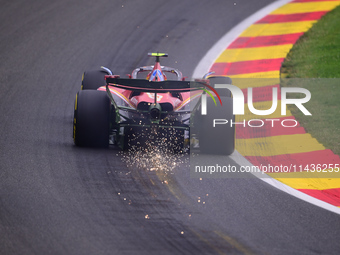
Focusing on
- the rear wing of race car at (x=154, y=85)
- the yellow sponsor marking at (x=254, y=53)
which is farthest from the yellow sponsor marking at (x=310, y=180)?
the yellow sponsor marking at (x=254, y=53)

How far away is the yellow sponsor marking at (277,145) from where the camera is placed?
10.1 metres

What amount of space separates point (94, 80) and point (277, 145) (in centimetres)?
328

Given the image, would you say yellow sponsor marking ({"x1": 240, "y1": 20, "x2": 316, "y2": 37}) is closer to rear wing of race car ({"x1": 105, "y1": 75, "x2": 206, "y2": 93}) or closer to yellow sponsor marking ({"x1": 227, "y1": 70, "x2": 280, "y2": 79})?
yellow sponsor marking ({"x1": 227, "y1": 70, "x2": 280, "y2": 79})

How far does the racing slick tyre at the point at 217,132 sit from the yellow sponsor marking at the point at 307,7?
9345 millimetres

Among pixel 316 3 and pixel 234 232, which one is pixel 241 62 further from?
pixel 234 232

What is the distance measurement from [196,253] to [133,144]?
345 centimetres

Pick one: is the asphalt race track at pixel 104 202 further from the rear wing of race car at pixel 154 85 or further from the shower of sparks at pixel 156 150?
the rear wing of race car at pixel 154 85

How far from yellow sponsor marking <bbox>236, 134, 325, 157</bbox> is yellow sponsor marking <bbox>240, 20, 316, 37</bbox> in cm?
635

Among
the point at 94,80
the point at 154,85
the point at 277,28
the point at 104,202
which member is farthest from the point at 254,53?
the point at 104,202

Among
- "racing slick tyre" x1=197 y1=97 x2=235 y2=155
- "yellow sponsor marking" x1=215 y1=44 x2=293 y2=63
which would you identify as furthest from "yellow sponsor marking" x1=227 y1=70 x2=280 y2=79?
"racing slick tyre" x1=197 y1=97 x2=235 y2=155

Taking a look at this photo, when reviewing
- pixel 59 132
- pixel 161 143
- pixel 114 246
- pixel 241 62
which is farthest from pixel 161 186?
pixel 241 62

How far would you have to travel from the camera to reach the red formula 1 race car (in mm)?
9383

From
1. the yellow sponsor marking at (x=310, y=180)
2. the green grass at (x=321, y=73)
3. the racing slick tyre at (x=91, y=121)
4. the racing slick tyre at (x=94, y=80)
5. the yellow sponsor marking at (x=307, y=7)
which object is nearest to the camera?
the yellow sponsor marking at (x=310, y=180)

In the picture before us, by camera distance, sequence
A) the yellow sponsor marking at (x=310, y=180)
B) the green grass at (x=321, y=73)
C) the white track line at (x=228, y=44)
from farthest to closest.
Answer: the green grass at (x=321, y=73) < the yellow sponsor marking at (x=310, y=180) < the white track line at (x=228, y=44)
